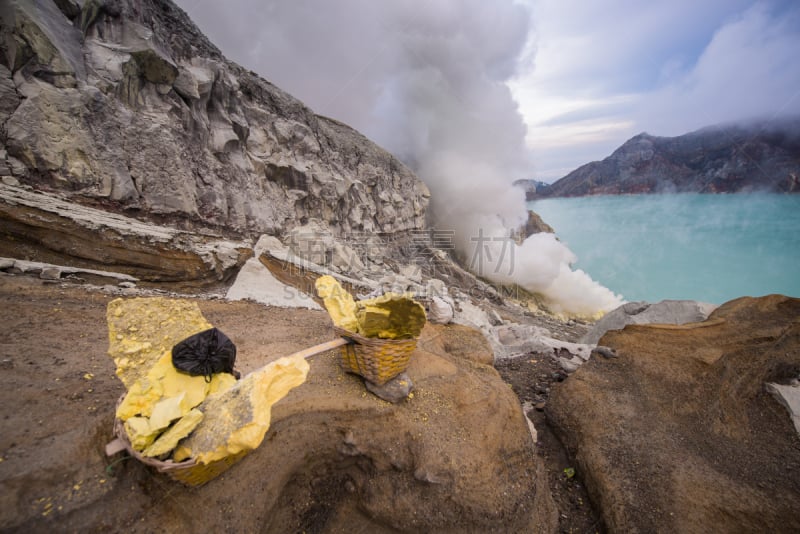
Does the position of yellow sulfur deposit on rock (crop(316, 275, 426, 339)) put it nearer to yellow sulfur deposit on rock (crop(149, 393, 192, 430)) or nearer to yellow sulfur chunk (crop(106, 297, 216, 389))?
yellow sulfur chunk (crop(106, 297, 216, 389))

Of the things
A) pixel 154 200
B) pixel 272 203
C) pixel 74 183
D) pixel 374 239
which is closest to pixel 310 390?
pixel 74 183

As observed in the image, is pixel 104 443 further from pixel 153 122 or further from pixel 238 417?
pixel 153 122

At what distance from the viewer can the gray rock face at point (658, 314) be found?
5672 millimetres

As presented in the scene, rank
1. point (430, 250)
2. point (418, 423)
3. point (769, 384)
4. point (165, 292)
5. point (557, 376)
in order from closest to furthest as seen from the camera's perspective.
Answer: point (418, 423)
point (769, 384)
point (557, 376)
point (165, 292)
point (430, 250)

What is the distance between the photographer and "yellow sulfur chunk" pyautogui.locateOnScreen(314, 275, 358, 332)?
2.81 meters

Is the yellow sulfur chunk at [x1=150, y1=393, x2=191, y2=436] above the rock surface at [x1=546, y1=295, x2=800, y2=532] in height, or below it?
above

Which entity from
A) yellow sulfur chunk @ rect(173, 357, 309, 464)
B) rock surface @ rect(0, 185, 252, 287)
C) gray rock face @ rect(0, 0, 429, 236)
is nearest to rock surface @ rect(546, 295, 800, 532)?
yellow sulfur chunk @ rect(173, 357, 309, 464)

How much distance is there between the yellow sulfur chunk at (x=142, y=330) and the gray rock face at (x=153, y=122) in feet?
18.2

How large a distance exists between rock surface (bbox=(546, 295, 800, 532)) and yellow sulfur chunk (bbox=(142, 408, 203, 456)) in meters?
3.18

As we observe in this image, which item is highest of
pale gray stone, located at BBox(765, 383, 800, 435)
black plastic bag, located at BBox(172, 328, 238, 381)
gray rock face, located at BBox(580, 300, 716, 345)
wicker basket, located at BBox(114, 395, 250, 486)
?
black plastic bag, located at BBox(172, 328, 238, 381)

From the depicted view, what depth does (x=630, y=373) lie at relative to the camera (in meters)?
3.58

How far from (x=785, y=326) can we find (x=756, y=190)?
27371 millimetres

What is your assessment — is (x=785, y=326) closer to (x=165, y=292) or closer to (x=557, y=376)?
(x=557, y=376)

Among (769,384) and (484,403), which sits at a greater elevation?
(769,384)
